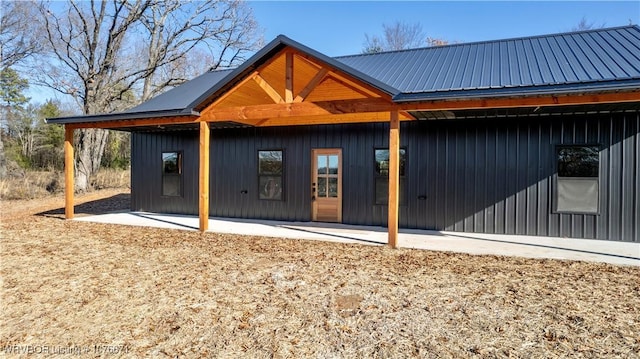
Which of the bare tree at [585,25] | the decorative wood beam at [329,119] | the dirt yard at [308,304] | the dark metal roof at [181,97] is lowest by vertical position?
the dirt yard at [308,304]

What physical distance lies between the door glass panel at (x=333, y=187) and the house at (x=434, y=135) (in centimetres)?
3

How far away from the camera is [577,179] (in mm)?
7012

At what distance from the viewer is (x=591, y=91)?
4.79m

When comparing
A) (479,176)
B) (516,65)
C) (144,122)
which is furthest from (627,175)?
(144,122)

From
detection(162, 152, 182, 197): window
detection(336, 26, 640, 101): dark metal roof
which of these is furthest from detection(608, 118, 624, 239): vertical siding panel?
detection(162, 152, 182, 197): window

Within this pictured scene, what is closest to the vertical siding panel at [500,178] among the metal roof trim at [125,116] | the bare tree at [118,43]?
the metal roof trim at [125,116]

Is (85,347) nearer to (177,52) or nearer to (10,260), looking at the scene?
(10,260)

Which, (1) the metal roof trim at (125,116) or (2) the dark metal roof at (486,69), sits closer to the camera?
(2) the dark metal roof at (486,69)

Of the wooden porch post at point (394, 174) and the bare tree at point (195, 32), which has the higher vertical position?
the bare tree at point (195, 32)

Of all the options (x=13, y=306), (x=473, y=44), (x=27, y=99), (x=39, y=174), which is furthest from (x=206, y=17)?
(x=13, y=306)

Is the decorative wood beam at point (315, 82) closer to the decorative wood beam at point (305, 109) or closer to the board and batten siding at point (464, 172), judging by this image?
the decorative wood beam at point (305, 109)

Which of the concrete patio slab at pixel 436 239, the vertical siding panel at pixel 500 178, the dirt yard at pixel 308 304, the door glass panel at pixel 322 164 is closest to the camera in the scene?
the dirt yard at pixel 308 304

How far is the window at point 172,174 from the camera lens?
34.3 ft

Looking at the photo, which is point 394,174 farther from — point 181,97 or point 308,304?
point 181,97
